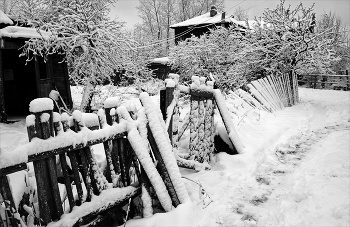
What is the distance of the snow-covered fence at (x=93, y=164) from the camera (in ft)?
6.10

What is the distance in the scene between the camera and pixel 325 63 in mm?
11109

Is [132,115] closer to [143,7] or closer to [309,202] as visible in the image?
[309,202]

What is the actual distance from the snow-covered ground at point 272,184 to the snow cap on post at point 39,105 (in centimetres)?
35

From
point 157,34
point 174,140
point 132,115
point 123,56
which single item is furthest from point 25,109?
point 157,34

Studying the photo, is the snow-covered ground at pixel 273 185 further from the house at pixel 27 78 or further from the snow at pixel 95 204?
the house at pixel 27 78

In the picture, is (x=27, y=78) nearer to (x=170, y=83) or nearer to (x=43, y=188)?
(x=170, y=83)

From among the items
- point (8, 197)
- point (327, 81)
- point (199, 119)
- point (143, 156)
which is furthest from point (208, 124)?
point (327, 81)

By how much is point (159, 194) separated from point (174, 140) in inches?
62.4

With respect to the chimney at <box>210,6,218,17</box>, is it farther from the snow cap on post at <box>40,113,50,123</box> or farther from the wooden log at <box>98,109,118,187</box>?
the snow cap on post at <box>40,113,50,123</box>

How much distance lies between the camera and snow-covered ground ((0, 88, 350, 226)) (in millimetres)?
2605

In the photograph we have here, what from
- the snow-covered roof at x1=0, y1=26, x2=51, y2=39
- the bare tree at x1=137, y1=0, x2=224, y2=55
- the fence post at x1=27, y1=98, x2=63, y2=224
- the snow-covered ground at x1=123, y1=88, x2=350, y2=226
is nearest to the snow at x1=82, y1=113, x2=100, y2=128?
the fence post at x1=27, y1=98, x2=63, y2=224

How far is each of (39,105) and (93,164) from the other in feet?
2.52

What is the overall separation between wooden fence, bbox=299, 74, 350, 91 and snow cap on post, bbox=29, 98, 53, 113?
21.3m

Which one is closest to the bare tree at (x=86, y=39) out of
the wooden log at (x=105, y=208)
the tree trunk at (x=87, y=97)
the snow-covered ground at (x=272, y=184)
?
the tree trunk at (x=87, y=97)
